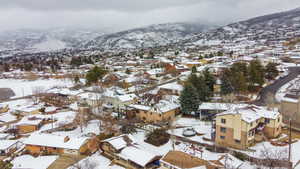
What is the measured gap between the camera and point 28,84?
5891 cm

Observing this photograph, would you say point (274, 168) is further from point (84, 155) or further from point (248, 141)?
point (84, 155)

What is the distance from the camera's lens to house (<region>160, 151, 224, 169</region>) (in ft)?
51.3

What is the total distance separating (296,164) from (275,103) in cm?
1307

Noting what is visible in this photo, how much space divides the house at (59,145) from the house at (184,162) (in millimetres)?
8039

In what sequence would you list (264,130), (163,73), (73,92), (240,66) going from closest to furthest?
(264,130) → (240,66) → (73,92) → (163,73)

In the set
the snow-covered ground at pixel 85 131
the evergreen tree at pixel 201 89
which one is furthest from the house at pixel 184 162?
the evergreen tree at pixel 201 89

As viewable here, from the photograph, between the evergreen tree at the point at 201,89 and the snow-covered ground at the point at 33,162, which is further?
the evergreen tree at the point at 201,89

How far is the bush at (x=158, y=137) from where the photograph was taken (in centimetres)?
2145

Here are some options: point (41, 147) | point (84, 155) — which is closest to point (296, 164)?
point (84, 155)

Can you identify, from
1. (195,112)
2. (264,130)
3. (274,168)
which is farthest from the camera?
(195,112)

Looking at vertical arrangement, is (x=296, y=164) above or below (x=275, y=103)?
below

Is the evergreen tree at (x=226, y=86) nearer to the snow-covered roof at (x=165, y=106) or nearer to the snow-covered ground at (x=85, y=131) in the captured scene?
the snow-covered roof at (x=165, y=106)

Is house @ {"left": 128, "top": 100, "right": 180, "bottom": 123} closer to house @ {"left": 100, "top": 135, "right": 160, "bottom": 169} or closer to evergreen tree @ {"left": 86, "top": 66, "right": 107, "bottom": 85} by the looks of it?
house @ {"left": 100, "top": 135, "right": 160, "bottom": 169}

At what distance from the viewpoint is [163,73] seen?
53.6 m
